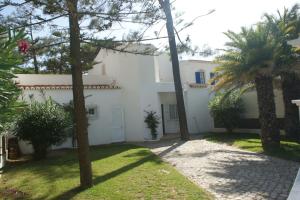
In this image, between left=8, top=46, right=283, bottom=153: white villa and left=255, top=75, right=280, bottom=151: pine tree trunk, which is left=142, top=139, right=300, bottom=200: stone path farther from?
left=8, top=46, right=283, bottom=153: white villa

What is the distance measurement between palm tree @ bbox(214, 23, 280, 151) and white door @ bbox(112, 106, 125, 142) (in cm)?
887

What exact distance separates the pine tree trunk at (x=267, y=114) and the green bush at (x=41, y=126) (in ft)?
30.7

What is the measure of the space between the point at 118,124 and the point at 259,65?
1094 cm

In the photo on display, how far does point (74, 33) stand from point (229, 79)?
9608mm

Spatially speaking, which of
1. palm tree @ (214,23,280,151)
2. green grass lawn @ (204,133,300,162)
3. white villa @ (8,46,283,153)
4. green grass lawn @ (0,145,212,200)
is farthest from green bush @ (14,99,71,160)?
green grass lawn @ (204,133,300,162)

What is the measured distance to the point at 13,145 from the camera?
17.9 m

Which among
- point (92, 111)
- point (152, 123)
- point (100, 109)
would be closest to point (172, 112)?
point (152, 123)

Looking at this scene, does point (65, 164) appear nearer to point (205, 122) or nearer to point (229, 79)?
point (229, 79)

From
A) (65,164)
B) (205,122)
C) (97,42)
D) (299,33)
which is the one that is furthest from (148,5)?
(205,122)

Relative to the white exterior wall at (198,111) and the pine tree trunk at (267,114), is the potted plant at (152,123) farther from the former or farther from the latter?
the pine tree trunk at (267,114)

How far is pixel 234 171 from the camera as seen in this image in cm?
1197

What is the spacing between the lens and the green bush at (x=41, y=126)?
15508 mm

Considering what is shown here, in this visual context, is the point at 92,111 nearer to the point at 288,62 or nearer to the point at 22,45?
the point at 288,62

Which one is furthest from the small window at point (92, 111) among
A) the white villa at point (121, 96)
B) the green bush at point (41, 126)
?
the green bush at point (41, 126)
